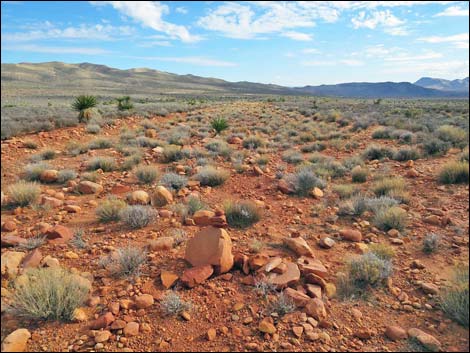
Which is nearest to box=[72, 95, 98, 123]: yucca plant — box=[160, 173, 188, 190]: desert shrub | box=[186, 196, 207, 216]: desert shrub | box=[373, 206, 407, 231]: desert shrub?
box=[160, 173, 188, 190]: desert shrub

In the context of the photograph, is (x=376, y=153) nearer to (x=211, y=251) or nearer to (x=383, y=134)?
(x=383, y=134)

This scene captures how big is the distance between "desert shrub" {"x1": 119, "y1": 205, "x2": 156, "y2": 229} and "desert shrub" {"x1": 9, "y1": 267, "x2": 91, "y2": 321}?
1989mm

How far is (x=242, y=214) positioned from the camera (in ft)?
19.3

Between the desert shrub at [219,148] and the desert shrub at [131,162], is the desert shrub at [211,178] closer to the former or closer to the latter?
the desert shrub at [131,162]

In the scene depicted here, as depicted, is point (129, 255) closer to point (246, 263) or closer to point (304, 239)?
point (246, 263)

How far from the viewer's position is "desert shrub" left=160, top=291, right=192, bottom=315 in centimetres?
346

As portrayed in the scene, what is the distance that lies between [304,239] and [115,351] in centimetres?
337

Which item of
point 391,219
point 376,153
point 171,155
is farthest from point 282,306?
point 376,153

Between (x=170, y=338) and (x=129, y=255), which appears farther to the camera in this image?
(x=129, y=255)

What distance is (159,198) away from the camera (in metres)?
6.70

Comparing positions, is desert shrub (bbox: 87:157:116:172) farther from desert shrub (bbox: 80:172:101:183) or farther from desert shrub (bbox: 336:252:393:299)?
desert shrub (bbox: 336:252:393:299)

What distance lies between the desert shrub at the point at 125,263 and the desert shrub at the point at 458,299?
11.8 ft

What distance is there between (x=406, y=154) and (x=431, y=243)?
4.96m

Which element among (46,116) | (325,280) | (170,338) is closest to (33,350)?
(170,338)
